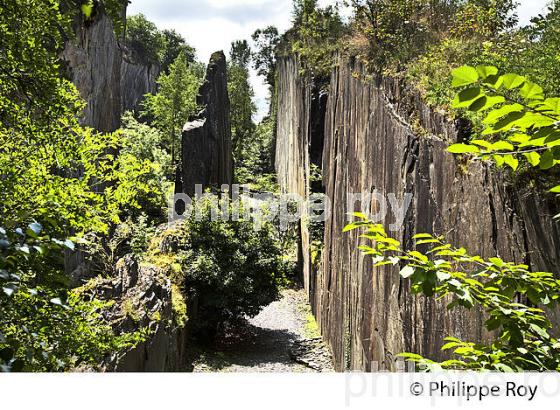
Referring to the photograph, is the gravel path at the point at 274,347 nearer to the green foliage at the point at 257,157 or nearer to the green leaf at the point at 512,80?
the green leaf at the point at 512,80

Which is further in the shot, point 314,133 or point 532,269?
point 314,133

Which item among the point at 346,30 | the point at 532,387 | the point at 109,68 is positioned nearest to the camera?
the point at 532,387

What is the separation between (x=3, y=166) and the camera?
2.76 meters

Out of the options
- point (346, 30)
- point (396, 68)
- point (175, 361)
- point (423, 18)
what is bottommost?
point (175, 361)

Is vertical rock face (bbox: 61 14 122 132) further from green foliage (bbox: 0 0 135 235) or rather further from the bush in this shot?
green foliage (bbox: 0 0 135 235)

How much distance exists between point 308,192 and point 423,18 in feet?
15.6

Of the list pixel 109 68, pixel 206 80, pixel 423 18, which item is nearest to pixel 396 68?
pixel 423 18

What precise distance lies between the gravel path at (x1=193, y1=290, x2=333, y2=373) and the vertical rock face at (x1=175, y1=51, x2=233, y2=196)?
4512 mm

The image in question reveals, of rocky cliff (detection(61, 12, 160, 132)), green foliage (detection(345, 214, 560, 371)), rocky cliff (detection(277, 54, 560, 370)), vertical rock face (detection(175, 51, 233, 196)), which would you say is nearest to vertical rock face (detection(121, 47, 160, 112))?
vertical rock face (detection(175, 51, 233, 196))

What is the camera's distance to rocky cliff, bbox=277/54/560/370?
2.40m

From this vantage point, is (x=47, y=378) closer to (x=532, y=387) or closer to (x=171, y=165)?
(x=532, y=387)

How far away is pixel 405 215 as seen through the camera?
3857mm

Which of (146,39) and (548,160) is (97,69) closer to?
(548,160)

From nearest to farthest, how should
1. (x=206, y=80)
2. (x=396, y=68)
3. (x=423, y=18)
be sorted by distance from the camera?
(x=396, y=68) → (x=423, y=18) → (x=206, y=80)
